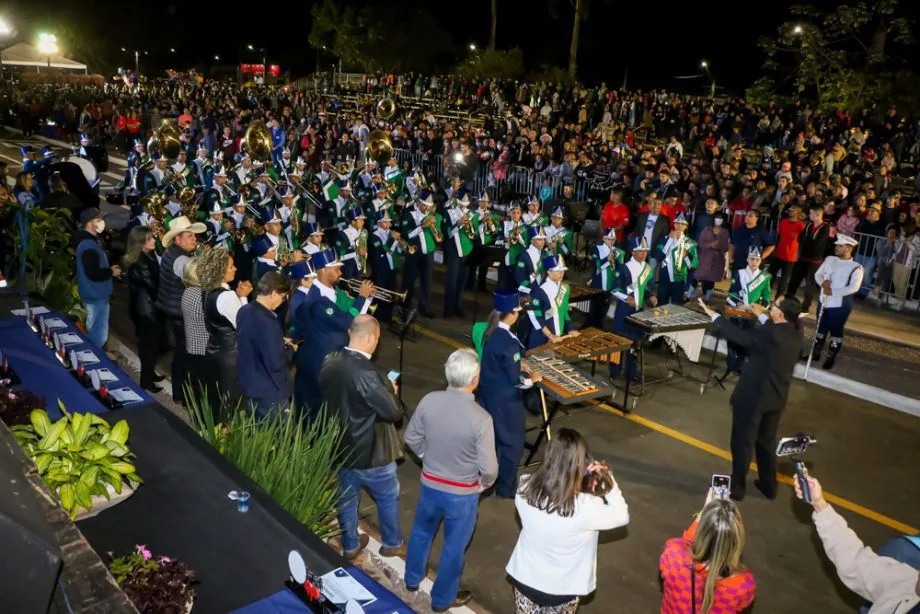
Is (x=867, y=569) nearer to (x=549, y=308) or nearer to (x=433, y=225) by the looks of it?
(x=549, y=308)

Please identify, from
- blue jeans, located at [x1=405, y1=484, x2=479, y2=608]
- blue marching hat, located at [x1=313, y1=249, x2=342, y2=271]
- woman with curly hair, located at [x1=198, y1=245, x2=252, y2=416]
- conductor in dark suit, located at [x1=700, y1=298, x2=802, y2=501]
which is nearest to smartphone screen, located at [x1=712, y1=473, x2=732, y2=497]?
blue jeans, located at [x1=405, y1=484, x2=479, y2=608]

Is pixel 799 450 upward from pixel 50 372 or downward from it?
upward

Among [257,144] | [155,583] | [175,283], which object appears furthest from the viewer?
[257,144]

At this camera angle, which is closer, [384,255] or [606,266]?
[606,266]

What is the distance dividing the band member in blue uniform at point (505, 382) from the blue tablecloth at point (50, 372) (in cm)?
271

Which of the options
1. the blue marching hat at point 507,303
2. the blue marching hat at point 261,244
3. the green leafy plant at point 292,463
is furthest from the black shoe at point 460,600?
the blue marching hat at point 261,244

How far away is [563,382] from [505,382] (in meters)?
0.83

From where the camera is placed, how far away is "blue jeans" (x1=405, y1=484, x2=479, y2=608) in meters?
5.39

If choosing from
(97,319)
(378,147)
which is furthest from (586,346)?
(378,147)

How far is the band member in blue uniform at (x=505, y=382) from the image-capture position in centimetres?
691

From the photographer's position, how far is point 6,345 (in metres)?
6.82

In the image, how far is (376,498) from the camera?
6.02 metres

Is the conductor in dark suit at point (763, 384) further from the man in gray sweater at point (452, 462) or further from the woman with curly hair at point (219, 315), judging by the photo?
the woman with curly hair at point (219, 315)

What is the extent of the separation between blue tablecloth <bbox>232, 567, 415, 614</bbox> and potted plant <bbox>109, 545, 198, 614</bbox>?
0.30 m
